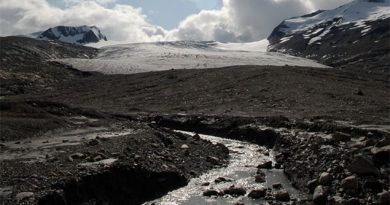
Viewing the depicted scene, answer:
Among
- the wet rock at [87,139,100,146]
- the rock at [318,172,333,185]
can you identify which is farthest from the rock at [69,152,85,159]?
the rock at [318,172,333,185]

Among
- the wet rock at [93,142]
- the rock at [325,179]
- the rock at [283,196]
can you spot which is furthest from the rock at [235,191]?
the wet rock at [93,142]

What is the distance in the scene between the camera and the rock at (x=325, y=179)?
22586 mm

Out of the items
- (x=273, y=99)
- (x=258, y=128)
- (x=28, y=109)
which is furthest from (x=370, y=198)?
(x=273, y=99)

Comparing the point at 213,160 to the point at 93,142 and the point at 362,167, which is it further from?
the point at 362,167

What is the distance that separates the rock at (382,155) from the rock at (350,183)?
1.88 metres

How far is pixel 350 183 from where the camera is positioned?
20938 mm

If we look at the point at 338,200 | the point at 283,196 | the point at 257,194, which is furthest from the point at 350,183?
the point at 257,194

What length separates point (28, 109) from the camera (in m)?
44.7

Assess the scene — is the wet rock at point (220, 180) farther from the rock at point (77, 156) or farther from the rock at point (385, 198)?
the rock at point (385, 198)

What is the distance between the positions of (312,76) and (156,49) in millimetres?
109052

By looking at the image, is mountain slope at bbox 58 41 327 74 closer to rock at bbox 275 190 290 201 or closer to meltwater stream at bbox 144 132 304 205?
meltwater stream at bbox 144 132 304 205

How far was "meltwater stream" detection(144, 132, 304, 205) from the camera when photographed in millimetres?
23422

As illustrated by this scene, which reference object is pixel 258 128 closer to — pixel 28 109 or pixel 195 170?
pixel 195 170

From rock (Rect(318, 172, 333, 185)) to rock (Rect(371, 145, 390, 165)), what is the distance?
201cm
